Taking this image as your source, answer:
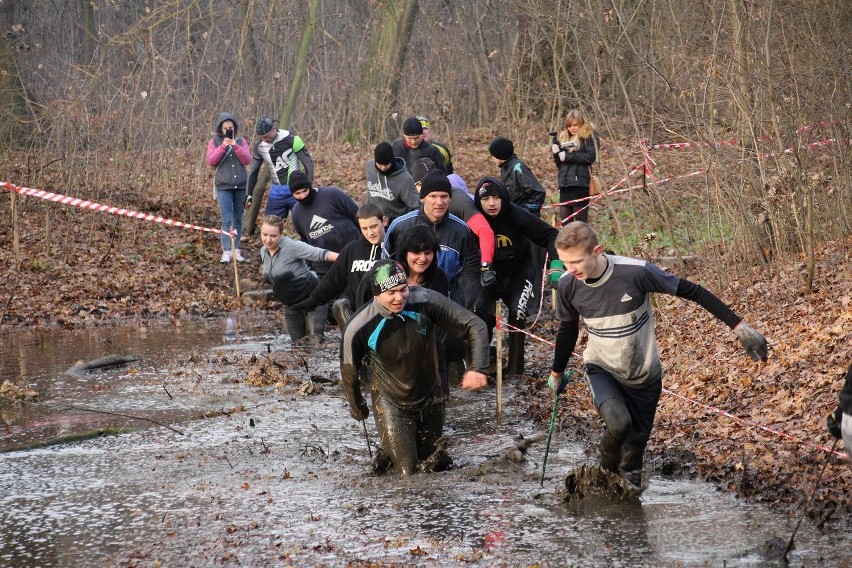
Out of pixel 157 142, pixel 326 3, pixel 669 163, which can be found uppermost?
pixel 326 3

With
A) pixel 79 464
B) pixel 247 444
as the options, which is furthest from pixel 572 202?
pixel 79 464

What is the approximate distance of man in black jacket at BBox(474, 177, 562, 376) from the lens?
10.4 metres

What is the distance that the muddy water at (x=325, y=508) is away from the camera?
600 centimetres

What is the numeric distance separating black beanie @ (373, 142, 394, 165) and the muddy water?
12.1ft

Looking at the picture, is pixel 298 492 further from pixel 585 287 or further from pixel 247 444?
pixel 585 287

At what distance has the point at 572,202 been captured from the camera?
15.6m

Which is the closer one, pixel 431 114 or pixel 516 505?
pixel 516 505

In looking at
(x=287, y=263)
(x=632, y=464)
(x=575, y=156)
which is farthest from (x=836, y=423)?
(x=575, y=156)

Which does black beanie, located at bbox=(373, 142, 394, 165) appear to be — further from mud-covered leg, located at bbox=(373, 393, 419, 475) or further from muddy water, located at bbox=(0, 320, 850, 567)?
mud-covered leg, located at bbox=(373, 393, 419, 475)

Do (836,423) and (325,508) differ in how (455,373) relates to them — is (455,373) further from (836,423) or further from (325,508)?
(836,423)

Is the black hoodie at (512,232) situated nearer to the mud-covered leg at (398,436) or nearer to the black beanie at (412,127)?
the mud-covered leg at (398,436)

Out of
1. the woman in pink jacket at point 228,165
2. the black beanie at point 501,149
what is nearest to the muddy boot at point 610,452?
the black beanie at point 501,149

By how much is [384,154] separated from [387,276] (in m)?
5.74

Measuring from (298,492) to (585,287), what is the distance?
2.46 meters
